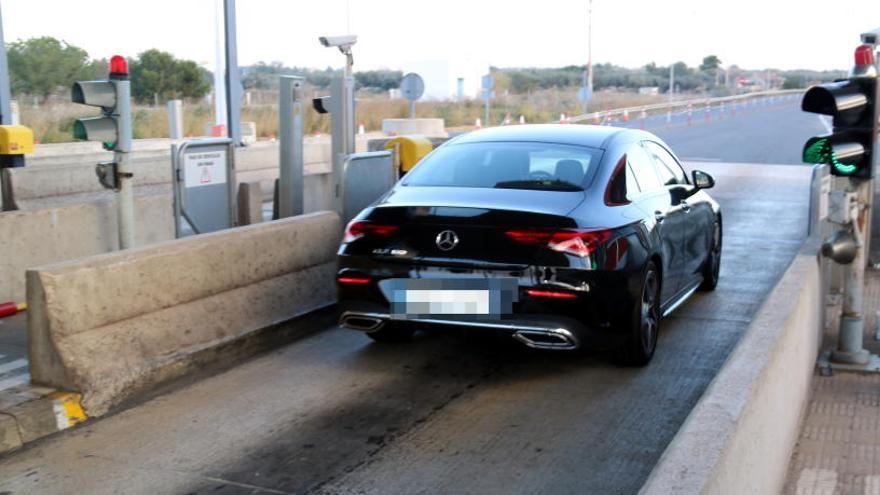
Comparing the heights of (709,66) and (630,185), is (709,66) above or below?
above

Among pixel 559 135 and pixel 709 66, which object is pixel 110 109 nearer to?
pixel 559 135

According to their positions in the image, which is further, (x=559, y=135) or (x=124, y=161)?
(x=124, y=161)

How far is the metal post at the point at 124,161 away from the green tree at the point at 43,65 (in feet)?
93.2

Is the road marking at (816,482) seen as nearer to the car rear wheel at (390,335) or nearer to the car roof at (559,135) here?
the car roof at (559,135)

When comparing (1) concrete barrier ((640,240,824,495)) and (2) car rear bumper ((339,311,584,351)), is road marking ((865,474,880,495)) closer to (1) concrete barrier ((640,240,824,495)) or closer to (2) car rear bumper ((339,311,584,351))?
(1) concrete barrier ((640,240,824,495))

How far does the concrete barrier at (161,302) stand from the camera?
605 centimetres

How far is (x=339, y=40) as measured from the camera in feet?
36.9

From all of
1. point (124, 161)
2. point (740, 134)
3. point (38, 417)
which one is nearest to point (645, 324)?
point (38, 417)

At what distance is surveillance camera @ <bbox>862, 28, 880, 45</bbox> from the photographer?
1052cm

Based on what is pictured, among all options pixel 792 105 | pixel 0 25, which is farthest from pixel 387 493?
pixel 792 105

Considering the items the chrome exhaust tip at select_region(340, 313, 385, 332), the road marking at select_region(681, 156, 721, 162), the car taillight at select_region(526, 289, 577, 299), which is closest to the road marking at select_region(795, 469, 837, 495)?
the car taillight at select_region(526, 289, 577, 299)

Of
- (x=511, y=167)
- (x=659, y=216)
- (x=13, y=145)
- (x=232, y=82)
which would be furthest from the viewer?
(x=232, y=82)

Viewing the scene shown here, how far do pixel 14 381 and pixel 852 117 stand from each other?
627 cm

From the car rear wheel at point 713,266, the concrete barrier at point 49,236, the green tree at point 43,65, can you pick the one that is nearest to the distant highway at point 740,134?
the car rear wheel at point 713,266
